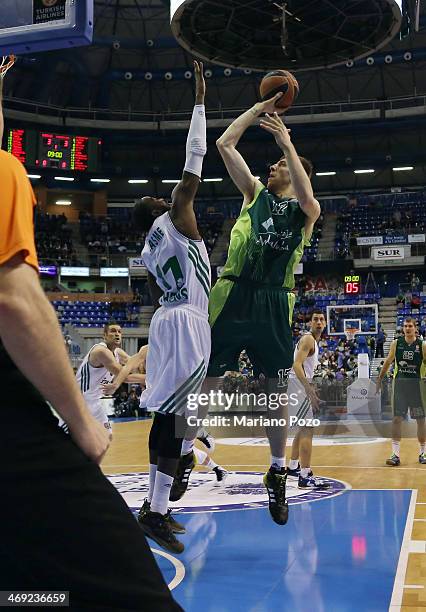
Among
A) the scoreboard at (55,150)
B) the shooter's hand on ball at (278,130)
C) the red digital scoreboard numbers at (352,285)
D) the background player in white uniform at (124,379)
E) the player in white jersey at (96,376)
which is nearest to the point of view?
the shooter's hand on ball at (278,130)

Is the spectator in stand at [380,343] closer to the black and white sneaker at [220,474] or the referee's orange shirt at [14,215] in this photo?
the black and white sneaker at [220,474]

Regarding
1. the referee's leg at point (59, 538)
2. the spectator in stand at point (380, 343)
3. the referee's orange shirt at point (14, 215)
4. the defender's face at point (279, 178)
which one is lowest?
the spectator in stand at point (380, 343)

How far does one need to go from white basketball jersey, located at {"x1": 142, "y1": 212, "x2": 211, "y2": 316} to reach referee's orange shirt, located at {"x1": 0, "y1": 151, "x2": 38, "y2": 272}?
3.03m

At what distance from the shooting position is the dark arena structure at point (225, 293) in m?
3.59

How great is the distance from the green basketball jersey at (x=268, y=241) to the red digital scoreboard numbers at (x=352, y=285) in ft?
83.4

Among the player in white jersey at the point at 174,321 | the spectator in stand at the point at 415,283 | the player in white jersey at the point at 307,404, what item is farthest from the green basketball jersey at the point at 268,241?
the spectator in stand at the point at 415,283

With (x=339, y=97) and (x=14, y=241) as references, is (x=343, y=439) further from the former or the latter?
(x=339, y=97)

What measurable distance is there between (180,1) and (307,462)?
10640mm

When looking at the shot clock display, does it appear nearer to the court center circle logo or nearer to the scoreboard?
the scoreboard

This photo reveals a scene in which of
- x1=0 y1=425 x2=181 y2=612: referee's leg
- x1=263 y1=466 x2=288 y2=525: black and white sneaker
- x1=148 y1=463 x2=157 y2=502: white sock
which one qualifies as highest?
x1=0 y1=425 x2=181 y2=612: referee's leg

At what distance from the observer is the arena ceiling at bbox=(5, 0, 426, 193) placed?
99.9ft

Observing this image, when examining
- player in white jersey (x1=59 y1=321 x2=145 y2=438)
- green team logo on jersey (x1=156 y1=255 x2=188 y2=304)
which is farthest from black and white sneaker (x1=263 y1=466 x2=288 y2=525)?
player in white jersey (x1=59 y1=321 x2=145 y2=438)

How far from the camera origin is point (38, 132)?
31.4 metres

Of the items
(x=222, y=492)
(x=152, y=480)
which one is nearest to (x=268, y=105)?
(x=152, y=480)
